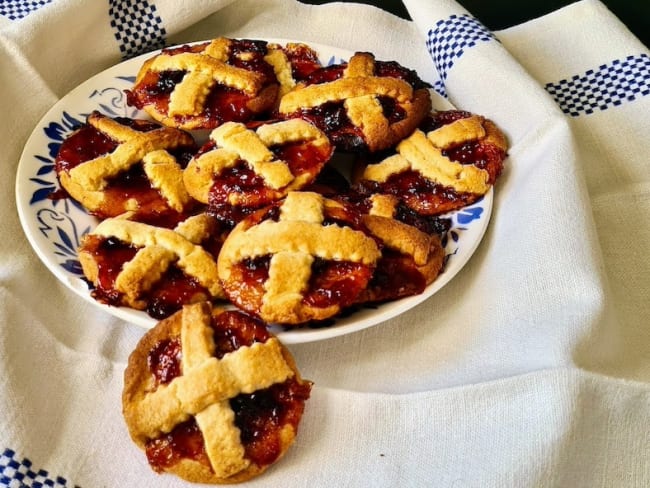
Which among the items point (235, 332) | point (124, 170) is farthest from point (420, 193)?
point (124, 170)

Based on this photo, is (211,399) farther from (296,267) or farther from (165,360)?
(296,267)

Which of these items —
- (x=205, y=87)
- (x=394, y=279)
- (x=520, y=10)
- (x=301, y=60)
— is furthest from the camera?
Result: (x=520, y=10)

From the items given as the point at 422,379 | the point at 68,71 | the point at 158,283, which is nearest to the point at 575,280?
the point at 422,379

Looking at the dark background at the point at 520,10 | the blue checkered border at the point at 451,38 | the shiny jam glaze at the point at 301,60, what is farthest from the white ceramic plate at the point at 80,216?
the dark background at the point at 520,10

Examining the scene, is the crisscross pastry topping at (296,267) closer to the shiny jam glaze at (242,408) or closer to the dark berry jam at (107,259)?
the shiny jam glaze at (242,408)

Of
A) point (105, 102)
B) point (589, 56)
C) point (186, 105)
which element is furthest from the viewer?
point (589, 56)

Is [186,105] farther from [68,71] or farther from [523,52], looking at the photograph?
[523,52]
